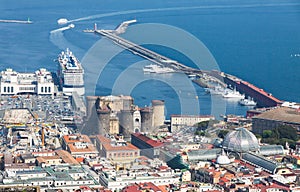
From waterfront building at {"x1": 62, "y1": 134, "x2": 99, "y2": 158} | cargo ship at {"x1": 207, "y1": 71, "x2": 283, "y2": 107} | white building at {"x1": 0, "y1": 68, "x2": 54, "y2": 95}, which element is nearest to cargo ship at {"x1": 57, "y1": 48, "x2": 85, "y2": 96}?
white building at {"x1": 0, "y1": 68, "x2": 54, "y2": 95}

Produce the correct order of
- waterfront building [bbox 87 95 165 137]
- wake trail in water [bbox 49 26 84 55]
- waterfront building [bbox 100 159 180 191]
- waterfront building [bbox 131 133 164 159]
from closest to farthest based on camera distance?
waterfront building [bbox 100 159 180 191], waterfront building [bbox 131 133 164 159], waterfront building [bbox 87 95 165 137], wake trail in water [bbox 49 26 84 55]

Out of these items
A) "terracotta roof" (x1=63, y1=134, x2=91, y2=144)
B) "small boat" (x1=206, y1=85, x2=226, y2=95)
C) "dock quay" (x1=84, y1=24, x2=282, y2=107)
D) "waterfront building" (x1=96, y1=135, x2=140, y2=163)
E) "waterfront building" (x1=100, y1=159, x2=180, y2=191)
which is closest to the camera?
"waterfront building" (x1=100, y1=159, x2=180, y2=191)

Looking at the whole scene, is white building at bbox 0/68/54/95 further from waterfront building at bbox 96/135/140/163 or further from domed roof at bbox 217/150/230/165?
domed roof at bbox 217/150/230/165

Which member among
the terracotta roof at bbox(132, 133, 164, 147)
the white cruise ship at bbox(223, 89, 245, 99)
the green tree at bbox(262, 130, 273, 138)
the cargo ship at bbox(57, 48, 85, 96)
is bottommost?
the terracotta roof at bbox(132, 133, 164, 147)

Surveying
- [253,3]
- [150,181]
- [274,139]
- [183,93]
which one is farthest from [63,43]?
[253,3]

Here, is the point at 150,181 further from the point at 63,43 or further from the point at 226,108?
the point at 63,43

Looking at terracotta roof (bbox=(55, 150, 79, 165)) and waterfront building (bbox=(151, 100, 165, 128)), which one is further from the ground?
waterfront building (bbox=(151, 100, 165, 128))

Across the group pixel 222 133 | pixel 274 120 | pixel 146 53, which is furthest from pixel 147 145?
pixel 146 53

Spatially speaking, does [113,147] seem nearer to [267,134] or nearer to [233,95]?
[267,134]
